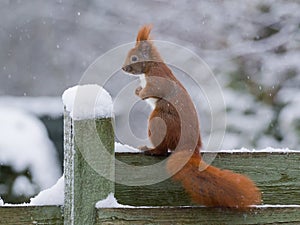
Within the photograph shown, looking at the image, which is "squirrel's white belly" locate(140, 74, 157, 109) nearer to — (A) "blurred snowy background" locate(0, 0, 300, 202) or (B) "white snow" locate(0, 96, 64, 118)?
(A) "blurred snowy background" locate(0, 0, 300, 202)

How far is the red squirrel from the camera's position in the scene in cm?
127

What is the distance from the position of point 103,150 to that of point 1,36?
19.3 feet

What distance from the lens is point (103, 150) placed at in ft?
4.12

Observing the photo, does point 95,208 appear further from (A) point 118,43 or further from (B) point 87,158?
(A) point 118,43

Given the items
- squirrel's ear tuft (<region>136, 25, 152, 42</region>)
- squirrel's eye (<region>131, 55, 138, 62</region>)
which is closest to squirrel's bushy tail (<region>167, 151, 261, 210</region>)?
squirrel's ear tuft (<region>136, 25, 152, 42</region>)

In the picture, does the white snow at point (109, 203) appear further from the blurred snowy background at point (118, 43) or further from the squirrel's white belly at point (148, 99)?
the blurred snowy background at point (118, 43)

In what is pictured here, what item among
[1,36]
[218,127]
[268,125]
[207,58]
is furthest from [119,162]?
[1,36]

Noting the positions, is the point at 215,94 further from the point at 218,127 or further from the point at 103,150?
the point at 103,150

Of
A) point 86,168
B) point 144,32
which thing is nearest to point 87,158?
point 86,168

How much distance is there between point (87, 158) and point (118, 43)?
5285 mm

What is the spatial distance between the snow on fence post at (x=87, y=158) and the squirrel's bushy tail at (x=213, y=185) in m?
0.15

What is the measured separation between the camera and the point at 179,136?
1599 millimetres

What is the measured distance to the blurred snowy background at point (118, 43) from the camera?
420 cm

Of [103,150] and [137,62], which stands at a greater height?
[137,62]
